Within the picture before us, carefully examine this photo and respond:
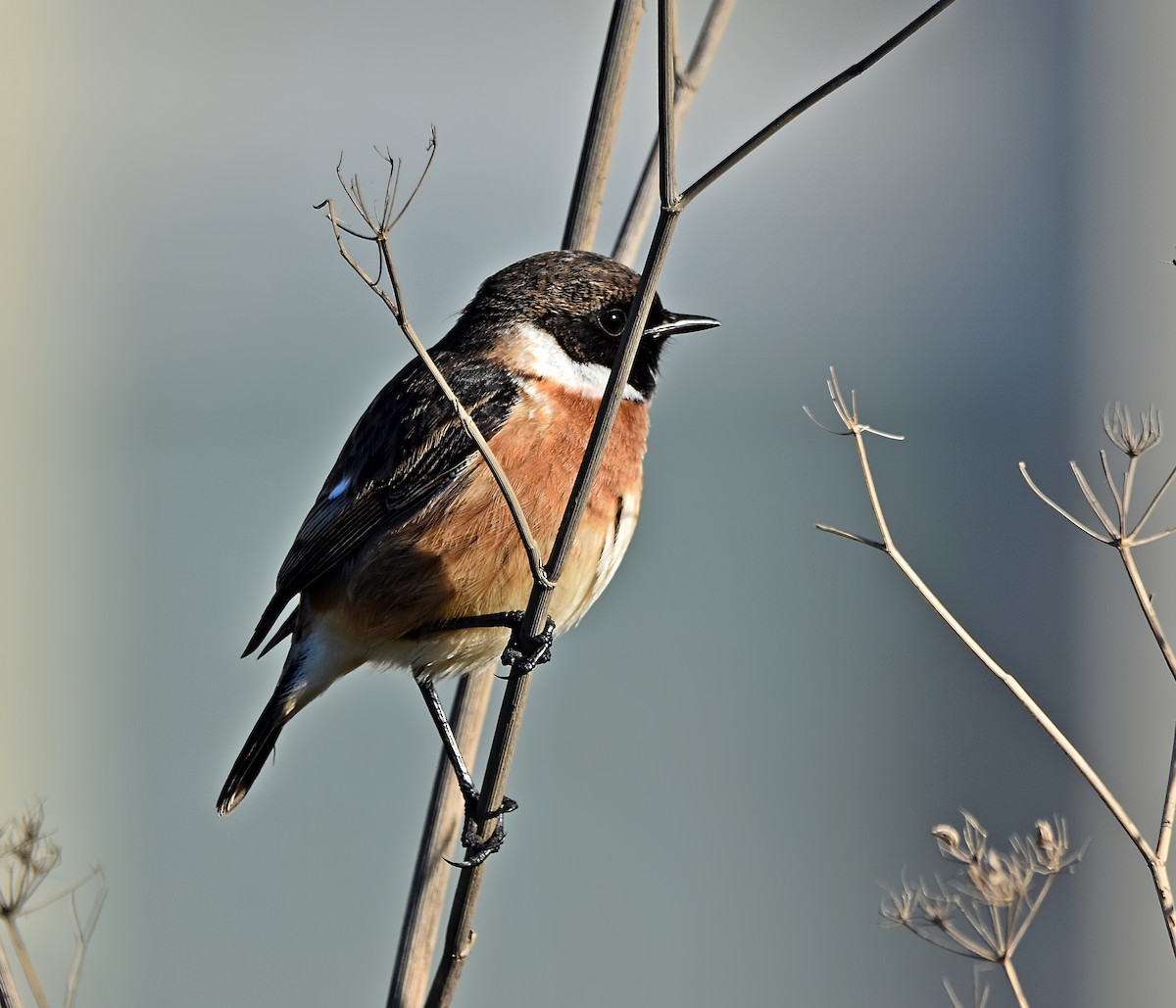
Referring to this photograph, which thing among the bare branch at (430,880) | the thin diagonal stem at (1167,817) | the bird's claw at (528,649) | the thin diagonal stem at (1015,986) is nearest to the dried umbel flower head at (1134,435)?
the thin diagonal stem at (1167,817)

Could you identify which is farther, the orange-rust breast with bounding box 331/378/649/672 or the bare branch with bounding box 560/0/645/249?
the orange-rust breast with bounding box 331/378/649/672

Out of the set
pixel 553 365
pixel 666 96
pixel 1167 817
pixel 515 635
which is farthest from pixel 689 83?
pixel 1167 817

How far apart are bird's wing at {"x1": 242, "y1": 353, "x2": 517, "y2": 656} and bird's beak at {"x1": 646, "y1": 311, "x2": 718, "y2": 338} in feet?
1.31

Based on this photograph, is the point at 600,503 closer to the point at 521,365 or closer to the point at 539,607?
the point at 521,365

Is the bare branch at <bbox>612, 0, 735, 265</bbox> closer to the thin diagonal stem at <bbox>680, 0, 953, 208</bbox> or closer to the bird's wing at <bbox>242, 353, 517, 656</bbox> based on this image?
the bird's wing at <bbox>242, 353, 517, 656</bbox>

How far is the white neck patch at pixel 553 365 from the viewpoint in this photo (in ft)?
11.3

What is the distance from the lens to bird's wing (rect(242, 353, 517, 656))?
10.8 ft

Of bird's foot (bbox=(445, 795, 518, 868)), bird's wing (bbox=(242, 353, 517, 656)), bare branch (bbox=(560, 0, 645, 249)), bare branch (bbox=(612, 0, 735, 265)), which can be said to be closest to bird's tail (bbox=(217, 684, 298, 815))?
bird's wing (bbox=(242, 353, 517, 656))

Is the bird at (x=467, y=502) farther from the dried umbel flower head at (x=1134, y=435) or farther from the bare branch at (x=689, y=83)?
the dried umbel flower head at (x=1134, y=435)

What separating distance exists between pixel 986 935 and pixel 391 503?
187cm

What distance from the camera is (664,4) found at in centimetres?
164

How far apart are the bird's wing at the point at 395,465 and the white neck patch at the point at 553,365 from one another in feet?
0.29

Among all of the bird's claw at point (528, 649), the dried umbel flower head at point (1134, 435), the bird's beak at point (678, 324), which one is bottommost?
the bird's claw at point (528, 649)

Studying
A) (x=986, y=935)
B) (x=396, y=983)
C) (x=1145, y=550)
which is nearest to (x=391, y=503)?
(x=396, y=983)
